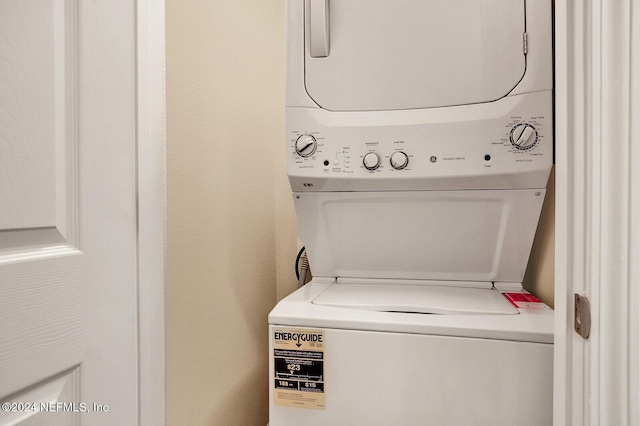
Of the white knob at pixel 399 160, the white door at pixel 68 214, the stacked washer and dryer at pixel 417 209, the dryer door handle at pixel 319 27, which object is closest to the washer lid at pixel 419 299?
the stacked washer and dryer at pixel 417 209

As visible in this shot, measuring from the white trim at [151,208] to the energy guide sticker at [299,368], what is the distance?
254 mm

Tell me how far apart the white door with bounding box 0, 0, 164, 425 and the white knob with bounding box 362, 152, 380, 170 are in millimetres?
544

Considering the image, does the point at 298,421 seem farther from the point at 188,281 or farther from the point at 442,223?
the point at 442,223

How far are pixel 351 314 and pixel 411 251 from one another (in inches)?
12.5

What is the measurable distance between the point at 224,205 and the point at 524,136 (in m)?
0.82

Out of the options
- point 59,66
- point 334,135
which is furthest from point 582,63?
→ point 59,66

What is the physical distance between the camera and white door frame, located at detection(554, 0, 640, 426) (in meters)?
0.44

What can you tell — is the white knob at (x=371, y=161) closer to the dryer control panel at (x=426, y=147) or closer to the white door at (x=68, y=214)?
the dryer control panel at (x=426, y=147)

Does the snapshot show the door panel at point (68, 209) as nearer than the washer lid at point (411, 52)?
Yes

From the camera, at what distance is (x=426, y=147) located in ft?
3.05

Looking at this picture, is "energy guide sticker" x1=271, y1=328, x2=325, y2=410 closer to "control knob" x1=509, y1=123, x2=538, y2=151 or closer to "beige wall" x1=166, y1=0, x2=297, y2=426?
"beige wall" x1=166, y1=0, x2=297, y2=426

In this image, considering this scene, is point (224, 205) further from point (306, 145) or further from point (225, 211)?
point (306, 145)

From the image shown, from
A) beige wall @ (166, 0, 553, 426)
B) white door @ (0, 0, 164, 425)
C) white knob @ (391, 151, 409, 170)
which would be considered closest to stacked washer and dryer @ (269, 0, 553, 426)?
white knob @ (391, 151, 409, 170)

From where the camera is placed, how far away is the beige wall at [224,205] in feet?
2.81
